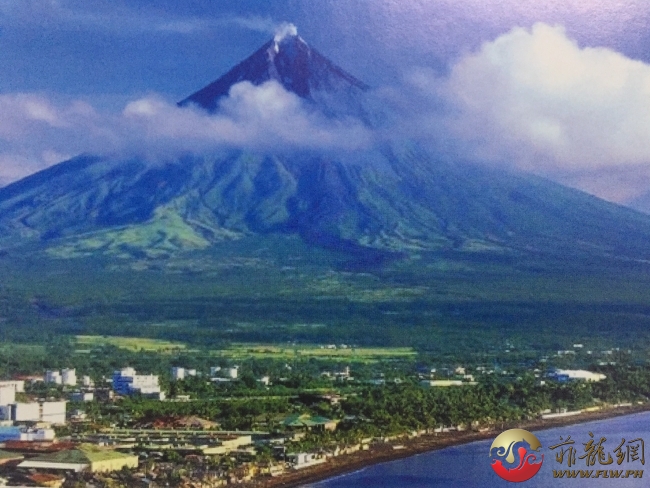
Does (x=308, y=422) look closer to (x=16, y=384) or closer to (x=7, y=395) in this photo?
(x=7, y=395)

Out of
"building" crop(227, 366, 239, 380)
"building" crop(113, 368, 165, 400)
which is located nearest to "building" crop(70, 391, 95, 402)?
"building" crop(113, 368, 165, 400)

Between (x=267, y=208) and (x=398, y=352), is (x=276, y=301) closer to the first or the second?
(x=398, y=352)

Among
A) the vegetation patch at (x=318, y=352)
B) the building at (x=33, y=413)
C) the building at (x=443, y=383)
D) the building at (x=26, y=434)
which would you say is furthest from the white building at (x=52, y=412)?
the vegetation patch at (x=318, y=352)

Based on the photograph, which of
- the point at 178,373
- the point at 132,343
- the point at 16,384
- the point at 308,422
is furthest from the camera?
the point at 132,343

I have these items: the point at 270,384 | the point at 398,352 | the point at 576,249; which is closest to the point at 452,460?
the point at 270,384

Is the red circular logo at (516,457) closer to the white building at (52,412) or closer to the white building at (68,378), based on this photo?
the white building at (52,412)

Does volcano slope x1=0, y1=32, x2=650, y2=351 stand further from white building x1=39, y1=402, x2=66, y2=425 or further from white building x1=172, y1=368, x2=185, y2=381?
white building x1=39, y1=402, x2=66, y2=425

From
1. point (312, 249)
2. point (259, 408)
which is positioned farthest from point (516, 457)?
point (312, 249)
